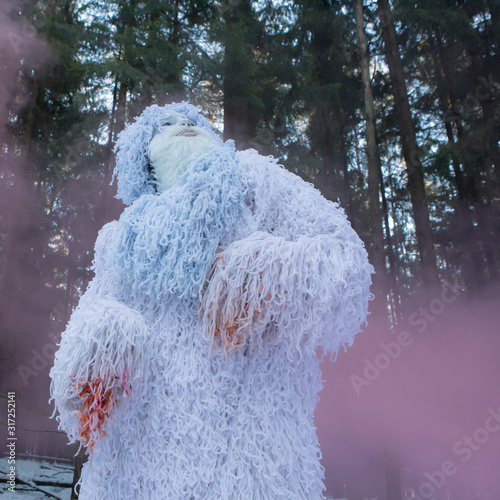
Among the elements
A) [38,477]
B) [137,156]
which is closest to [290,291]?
[137,156]

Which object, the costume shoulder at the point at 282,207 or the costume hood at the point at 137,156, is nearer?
the costume shoulder at the point at 282,207

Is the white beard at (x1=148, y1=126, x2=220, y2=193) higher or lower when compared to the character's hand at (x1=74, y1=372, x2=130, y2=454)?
higher

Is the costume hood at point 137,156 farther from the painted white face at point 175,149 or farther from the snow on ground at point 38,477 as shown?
the snow on ground at point 38,477

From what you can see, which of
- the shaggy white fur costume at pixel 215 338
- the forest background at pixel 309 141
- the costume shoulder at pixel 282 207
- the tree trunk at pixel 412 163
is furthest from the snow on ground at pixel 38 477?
the tree trunk at pixel 412 163

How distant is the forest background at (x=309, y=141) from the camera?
11.6ft

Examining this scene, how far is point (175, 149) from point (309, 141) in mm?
4587

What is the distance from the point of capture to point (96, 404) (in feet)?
3.00

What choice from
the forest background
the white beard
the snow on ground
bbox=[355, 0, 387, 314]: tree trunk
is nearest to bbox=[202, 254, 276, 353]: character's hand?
the white beard

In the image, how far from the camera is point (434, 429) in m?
4.89

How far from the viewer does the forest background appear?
353 cm

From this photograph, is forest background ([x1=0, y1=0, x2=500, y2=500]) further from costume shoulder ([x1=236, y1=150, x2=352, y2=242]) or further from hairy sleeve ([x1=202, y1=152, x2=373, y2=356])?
hairy sleeve ([x1=202, y1=152, x2=373, y2=356])

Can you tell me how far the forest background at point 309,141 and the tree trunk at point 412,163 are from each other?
2 centimetres

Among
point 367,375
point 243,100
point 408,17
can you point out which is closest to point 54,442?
point 367,375

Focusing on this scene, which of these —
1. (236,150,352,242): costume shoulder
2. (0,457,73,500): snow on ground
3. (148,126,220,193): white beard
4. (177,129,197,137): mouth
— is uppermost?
(177,129,197,137): mouth
